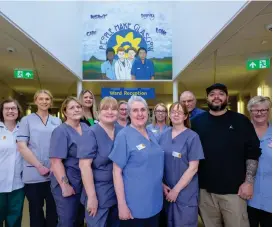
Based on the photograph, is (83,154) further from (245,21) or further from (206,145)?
(245,21)

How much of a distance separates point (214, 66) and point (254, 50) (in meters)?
1.55

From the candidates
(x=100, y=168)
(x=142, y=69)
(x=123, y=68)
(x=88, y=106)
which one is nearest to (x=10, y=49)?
(x=88, y=106)

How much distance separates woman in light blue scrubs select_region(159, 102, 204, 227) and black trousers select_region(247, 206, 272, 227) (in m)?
0.53

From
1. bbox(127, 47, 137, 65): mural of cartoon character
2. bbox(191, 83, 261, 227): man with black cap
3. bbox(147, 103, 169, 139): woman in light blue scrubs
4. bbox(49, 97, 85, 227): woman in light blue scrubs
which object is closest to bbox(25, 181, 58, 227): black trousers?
bbox(49, 97, 85, 227): woman in light blue scrubs

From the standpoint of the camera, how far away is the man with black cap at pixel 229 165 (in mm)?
2285

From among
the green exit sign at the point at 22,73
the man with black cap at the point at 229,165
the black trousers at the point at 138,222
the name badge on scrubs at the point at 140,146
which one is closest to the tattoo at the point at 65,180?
the black trousers at the point at 138,222

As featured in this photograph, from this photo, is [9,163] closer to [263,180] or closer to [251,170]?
[251,170]

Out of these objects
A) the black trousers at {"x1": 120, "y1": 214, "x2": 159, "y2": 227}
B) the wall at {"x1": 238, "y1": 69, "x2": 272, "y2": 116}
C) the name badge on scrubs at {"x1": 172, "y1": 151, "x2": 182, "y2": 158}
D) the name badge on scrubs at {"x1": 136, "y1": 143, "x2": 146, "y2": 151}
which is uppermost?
the wall at {"x1": 238, "y1": 69, "x2": 272, "y2": 116}

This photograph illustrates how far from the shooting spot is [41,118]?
107 inches

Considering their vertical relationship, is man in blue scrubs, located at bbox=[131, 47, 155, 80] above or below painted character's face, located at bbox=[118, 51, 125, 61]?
below

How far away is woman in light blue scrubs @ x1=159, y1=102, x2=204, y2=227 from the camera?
217 centimetres

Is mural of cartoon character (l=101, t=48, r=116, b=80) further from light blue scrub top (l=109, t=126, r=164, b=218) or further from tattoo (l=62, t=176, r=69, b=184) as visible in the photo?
light blue scrub top (l=109, t=126, r=164, b=218)

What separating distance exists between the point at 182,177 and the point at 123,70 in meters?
7.17

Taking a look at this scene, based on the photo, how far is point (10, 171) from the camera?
8.61 ft
